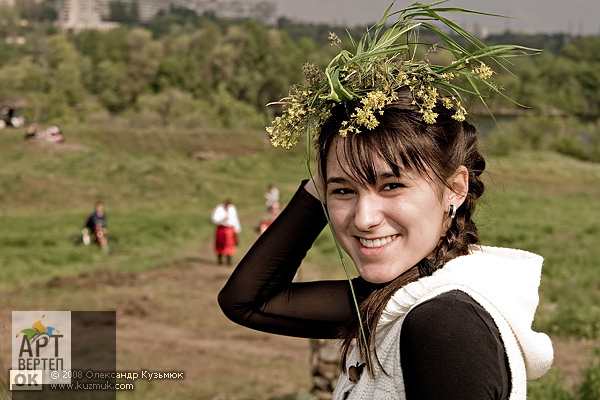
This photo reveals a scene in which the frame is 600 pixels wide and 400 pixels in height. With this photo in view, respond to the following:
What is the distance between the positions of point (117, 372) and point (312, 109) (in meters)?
6.16

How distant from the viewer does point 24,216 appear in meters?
19.0

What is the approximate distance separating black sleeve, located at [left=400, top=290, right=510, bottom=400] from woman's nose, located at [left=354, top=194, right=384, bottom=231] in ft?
0.81

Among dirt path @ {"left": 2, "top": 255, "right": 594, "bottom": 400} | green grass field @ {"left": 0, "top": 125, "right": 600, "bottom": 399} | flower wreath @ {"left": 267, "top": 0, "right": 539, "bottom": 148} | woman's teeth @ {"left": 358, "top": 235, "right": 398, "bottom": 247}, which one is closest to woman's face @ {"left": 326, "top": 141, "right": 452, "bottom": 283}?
woman's teeth @ {"left": 358, "top": 235, "right": 398, "bottom": 247}

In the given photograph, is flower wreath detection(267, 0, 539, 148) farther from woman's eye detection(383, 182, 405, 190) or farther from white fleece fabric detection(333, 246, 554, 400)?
white fleece fabric detection(333, 246, 554, 400)

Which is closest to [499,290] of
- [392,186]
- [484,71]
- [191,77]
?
[392,186]

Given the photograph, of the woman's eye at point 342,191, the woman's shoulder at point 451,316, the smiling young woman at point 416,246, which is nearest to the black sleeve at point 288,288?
the smiling young woman at point 416,246

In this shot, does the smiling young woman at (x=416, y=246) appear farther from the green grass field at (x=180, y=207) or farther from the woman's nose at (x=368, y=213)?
the green grass field at (x=180, y=207)

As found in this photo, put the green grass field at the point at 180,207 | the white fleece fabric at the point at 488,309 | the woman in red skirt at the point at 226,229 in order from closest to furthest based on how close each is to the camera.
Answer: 1. the white fleece fabric at the point at 488,309
2. the green grass field at the point at 180,207
3. the woman in red skirt at the point at 226,229

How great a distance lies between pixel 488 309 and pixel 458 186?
397 millimetres

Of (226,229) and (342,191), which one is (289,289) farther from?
(226,229)

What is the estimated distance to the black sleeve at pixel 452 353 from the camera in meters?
1.27

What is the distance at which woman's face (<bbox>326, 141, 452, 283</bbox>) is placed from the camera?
1.52 metres

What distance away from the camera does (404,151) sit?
4.98ft

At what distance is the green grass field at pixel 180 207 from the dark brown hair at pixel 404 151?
3.82 metres
